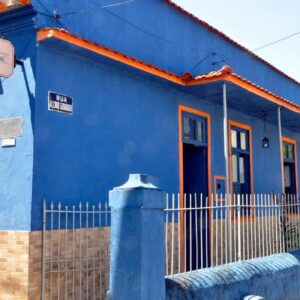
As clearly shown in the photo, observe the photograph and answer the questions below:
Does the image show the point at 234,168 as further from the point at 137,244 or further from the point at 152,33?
the point at 137,244

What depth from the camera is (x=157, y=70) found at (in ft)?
26.6

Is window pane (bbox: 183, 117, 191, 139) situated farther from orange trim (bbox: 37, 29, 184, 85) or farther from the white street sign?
the white street sign

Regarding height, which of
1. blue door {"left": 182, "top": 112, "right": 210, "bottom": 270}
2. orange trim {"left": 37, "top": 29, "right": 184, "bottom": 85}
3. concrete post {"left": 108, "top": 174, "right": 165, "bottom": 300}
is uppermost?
orange trim {"left": 37, "top": 29, "right": 184, "bottom": 85}

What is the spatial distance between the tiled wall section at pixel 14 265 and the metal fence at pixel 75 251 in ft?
0.82

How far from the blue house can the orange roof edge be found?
2 cm

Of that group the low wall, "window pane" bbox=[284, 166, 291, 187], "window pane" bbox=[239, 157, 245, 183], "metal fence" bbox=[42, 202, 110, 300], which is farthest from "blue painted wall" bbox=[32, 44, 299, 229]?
"window pane" bbox=[284, 166, 291, 187]

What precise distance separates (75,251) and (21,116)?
208 cm

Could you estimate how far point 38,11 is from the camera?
→ 21.5 feet

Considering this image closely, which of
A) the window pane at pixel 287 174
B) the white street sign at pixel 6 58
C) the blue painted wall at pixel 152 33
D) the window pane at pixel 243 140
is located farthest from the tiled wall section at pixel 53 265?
the window pane at pixel 287 174

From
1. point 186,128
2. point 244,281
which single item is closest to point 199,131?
point 186,128

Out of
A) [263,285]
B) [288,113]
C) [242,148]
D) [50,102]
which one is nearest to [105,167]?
[50,102]

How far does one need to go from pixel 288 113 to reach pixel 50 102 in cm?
699

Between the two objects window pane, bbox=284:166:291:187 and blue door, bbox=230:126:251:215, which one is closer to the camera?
blue door, bbox=230:126:251:215

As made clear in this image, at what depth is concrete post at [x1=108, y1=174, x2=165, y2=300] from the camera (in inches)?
181
